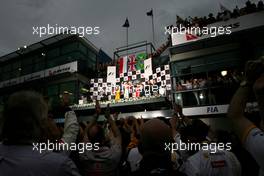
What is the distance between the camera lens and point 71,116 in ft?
8.81

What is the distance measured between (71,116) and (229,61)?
10.4 meters

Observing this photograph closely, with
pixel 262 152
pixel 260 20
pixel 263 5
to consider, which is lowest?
pixel 262 152

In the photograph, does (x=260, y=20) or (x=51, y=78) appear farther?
(x=51, y=78)

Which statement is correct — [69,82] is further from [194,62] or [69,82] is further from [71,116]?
[71,116]

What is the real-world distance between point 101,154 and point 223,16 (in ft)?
34.6

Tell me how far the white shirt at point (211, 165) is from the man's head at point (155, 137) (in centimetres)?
73

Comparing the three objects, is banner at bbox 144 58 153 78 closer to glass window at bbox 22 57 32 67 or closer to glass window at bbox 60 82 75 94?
glass window at bbox 60 82 75 94

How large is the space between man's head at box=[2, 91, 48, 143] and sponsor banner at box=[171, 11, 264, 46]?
422 inches

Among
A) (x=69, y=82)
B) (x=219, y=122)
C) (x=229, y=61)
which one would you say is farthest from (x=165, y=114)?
(x=69, y=82)

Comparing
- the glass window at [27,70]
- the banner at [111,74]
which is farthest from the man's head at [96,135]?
the glass window at [27,70]

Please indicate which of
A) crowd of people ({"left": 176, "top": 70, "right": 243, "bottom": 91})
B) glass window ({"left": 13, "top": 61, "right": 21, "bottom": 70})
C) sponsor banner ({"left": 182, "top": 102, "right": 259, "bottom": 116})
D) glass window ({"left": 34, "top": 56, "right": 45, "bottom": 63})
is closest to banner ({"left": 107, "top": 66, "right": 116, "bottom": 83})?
crowd of people ({"left": 176, "top": 70, "right": 243, "bottom": 91})

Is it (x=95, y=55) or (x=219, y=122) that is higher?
(x=95, y=55)

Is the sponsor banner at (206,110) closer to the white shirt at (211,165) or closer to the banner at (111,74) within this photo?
the banner at (111,74)

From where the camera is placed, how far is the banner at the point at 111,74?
14656 mm
